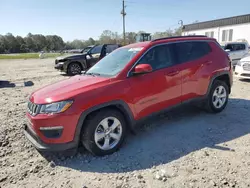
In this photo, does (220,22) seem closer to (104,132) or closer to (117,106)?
(117,106)

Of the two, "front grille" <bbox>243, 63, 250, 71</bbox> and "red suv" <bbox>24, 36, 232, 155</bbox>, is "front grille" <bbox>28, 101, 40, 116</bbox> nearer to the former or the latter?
"red suv" <bbox>24, 36, 232, 155</bbox>

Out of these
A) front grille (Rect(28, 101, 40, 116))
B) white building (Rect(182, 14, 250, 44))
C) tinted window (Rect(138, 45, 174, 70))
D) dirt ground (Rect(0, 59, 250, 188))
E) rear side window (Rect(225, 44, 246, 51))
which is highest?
white building (Rect(182, 14, 250, 44))

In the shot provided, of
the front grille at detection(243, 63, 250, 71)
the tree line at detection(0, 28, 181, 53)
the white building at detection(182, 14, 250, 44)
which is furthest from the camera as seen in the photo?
the tree line at detection(0, 28, 181, 53)

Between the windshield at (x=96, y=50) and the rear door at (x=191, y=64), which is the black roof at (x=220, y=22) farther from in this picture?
the rear door at (x=191, y=64)

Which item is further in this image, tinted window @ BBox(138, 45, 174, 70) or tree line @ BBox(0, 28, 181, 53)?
tree line @ BBox(0, 28, 181, 53)

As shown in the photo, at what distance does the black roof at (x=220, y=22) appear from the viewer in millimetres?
32000

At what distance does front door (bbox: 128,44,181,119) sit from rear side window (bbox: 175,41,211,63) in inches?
8.6

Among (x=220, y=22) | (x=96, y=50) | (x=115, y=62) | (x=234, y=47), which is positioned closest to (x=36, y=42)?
(x=220, y=22)

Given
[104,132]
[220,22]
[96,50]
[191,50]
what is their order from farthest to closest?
[220,22] < [96,50] < [191,50] < [104,132]

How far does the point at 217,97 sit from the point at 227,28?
35.4 m

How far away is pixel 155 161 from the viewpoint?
125 inches

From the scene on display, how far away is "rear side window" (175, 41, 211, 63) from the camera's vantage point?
14.0 feet

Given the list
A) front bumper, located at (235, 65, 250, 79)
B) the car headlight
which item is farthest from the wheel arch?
front bumper, located at (235, 65, 250, 79)

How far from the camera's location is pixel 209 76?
461 cm
